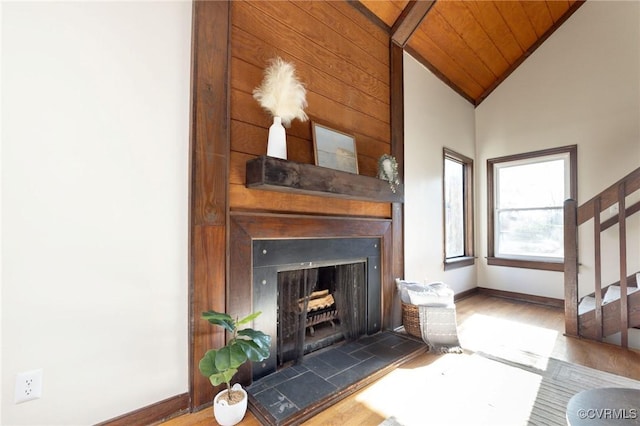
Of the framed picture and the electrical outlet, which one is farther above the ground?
the framed picture

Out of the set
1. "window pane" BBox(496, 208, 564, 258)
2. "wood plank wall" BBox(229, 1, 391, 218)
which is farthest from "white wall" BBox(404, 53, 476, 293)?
"window pane" BBox(496, 208, 564, 258)

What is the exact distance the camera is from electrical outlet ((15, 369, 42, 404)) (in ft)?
3.97

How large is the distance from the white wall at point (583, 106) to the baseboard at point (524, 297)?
0.06 m

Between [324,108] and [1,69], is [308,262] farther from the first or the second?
[1,69]

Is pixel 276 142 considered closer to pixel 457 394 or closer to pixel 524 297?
pixel 457 394

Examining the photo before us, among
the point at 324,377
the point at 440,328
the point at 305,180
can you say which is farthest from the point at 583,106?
the point at 324,377

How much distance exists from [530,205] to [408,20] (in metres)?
2.96

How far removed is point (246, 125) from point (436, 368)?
2200mm

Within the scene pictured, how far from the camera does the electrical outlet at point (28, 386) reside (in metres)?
1.21

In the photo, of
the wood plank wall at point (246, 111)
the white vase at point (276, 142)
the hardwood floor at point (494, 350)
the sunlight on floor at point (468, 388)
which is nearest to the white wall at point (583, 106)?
the hardwood floor at point (494, 350)

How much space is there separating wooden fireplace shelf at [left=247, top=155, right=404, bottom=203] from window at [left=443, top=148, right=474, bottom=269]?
1949mm

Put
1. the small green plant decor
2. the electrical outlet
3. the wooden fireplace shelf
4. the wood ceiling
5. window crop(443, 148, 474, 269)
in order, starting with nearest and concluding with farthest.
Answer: the electrical outlet
the small green plant decor
the wooden fireplace shelf
the wood ceiling
window crop(443, 148, 474, 269)

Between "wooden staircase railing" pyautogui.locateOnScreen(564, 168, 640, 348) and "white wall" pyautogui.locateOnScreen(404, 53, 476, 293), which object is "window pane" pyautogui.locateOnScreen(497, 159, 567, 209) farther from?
"wooden staircase railing" pyautogui.locateOnScreen(564, 168, 640, 348)

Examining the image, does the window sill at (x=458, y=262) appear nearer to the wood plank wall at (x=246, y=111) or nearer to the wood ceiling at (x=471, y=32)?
the wood plank wall at (x=246, y=111)
